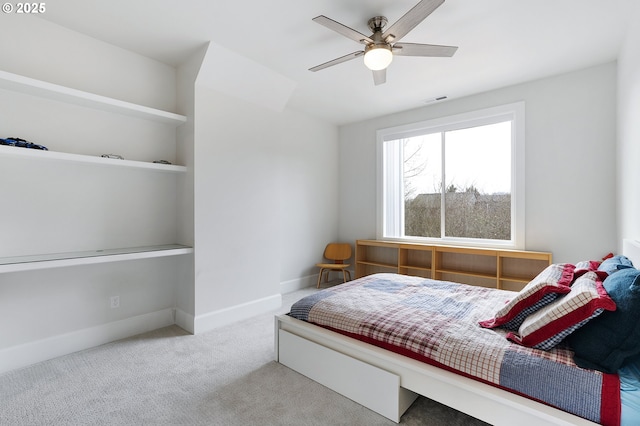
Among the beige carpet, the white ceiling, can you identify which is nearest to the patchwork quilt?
the beige carpet

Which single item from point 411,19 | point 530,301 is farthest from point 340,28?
point 530,301

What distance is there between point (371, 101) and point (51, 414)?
4214 mm

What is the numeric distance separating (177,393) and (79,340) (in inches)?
50.4

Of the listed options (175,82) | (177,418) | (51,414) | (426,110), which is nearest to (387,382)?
(177,418)

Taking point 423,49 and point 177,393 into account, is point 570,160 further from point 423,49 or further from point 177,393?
point 177,393

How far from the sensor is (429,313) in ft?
6.54

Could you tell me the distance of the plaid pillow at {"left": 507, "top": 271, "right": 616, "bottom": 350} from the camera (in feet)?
4.42

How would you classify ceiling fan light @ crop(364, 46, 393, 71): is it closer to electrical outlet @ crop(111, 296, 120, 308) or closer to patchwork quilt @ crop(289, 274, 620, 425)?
patchwork quilt @ crop(289, 274, 620, 425)

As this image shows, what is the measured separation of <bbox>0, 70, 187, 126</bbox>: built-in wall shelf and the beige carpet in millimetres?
2082

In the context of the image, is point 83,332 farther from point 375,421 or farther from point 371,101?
point 371,101

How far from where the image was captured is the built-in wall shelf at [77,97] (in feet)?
7.01

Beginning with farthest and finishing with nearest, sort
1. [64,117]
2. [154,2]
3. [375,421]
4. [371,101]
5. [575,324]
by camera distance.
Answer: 1. [371,101]
2. [64,117]
3. [154,2]
4. [375,421]
5. [575,324]

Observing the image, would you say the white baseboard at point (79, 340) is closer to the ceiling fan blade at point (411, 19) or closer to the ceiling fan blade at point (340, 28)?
the ceiling fan blade at point (340, 28)

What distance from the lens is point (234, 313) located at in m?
3.28
